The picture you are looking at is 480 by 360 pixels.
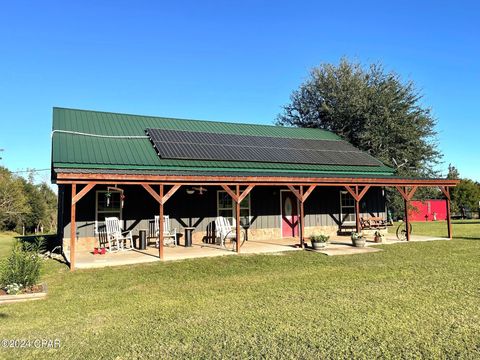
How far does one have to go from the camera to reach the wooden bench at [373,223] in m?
Result: 14.6

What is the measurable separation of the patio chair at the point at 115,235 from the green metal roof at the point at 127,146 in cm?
177

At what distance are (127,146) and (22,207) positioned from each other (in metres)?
25.0

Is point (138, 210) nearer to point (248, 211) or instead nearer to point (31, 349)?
point (248, 211)

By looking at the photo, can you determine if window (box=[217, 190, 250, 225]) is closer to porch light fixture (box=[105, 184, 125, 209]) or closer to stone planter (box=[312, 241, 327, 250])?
porch light fixture (box=[105, 184, 125, 209])

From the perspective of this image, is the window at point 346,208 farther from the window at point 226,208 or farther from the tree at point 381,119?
the tree at point 381,119

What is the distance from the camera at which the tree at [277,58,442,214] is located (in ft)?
78.3

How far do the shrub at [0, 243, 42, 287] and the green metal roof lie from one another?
520 cm

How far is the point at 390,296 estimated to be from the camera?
5.91 metres

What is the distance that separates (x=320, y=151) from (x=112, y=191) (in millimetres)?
9248

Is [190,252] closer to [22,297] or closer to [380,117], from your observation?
[22,297]

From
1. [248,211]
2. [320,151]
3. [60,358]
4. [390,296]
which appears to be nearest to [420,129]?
[320,151]

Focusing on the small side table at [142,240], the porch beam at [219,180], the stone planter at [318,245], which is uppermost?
the porch beam at [219,180]

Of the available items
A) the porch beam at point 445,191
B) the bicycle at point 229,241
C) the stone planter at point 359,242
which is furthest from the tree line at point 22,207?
the porch beam at point 445,191

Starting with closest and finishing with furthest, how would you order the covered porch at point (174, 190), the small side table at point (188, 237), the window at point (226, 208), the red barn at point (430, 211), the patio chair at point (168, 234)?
the covered porch at point (174, 190)
the patio chair at point (168, 234)
the small side table at point (188, 237)
the window at point (226, 208)
the red barn at point (430, 211)
